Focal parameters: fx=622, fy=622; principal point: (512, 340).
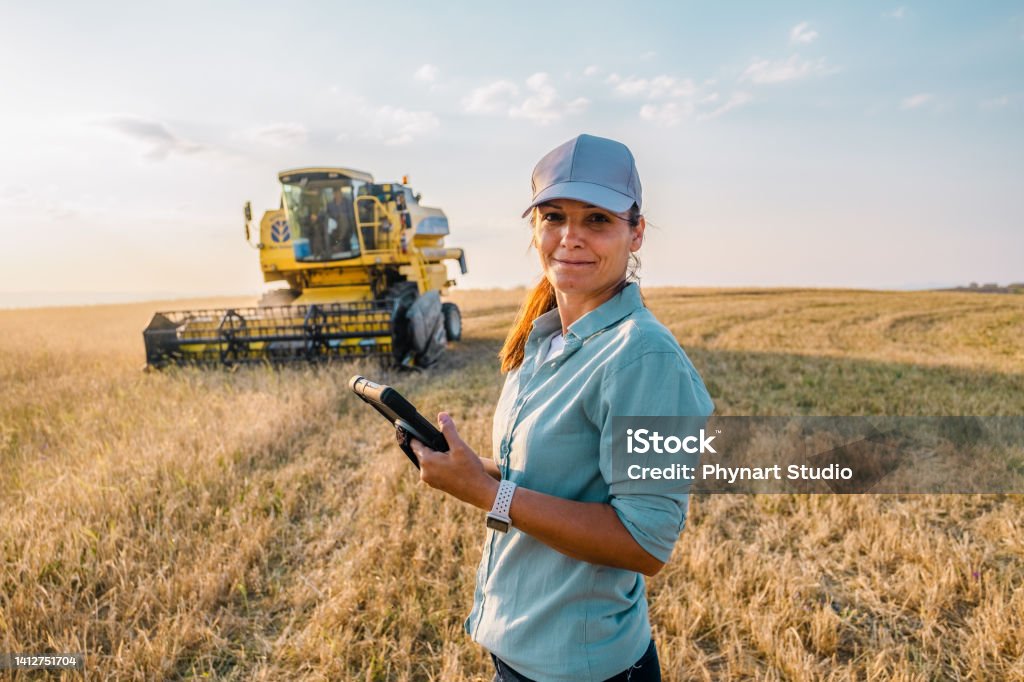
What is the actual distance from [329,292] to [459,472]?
11644 millimetres

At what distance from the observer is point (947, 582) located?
345 centimetres

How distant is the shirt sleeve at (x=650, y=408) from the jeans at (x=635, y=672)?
0.44m

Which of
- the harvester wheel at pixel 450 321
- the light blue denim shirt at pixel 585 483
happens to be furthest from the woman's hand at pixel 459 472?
the harvester wheel at pixel 450 321

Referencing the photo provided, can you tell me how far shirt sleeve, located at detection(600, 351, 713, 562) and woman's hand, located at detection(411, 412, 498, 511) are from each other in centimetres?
30

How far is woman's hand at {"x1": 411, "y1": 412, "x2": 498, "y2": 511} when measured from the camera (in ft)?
4.77

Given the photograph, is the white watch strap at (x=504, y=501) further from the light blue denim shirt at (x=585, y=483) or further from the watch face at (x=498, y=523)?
the light blue denim shirt at (x=585, y=483)

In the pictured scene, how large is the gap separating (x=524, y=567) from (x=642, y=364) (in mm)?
641

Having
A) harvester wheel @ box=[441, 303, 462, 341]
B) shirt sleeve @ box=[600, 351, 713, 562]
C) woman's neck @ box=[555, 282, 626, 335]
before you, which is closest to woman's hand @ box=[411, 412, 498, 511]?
shirt sleeve @ box=[600, 351, 713, 562]

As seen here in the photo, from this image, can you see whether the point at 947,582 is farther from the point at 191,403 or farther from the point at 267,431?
the point at 191,403

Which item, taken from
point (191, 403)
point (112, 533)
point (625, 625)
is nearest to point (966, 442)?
point (625, 625)

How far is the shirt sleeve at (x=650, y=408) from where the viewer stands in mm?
1312

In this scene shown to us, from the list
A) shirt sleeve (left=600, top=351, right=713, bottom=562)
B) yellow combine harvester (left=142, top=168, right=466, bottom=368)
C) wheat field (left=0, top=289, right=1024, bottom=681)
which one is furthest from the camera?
yellow combine harvester (left=142, top=168, right=466, bottom=368)

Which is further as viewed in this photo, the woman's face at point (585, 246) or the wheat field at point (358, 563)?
the wheat field at point (358, 563)

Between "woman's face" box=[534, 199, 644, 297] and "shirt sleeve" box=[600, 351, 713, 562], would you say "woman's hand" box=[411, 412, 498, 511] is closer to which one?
"shirt sleeve" box=[600, 351, 713, 562]
